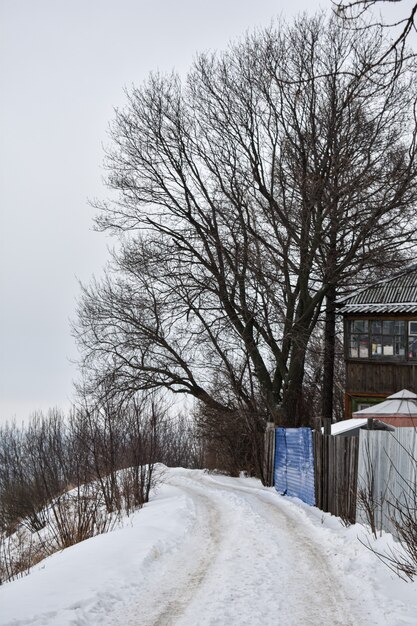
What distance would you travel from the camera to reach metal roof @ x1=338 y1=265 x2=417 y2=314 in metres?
30.0

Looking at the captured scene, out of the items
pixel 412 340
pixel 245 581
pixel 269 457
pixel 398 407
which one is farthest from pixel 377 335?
pixel 245 581

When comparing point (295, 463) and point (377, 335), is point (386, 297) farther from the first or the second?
point (295, 463)

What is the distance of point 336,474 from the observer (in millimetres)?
15094

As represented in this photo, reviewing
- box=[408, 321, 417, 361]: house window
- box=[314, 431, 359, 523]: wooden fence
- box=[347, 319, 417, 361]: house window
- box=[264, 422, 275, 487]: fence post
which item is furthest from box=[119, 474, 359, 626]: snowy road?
box=[347, 319, 417, 361]: house window

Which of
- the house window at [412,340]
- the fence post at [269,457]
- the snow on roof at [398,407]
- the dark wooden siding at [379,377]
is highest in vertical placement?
the house window at [412,340]

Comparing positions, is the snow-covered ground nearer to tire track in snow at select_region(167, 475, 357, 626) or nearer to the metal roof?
tire track in snow at select_region(167, 475, 357, 626)

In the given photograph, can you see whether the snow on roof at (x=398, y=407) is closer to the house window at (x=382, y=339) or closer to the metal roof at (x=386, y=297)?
the house window at (x=382, y=339)

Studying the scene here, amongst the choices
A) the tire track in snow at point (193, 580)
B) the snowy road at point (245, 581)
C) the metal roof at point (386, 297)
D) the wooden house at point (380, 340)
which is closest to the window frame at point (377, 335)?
the wooden house at point (380, 340)

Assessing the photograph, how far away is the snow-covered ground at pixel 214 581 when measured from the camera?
7148 mm

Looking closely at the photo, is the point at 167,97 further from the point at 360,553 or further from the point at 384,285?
the point at 360,553

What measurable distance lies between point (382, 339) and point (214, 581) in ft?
76.5

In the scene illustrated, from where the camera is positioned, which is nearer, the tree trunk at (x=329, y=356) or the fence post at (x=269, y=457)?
the fence post at (x=269, y=457)

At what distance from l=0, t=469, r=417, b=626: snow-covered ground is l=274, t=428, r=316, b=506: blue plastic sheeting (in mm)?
4130

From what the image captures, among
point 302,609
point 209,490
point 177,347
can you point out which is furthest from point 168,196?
point 302,609
